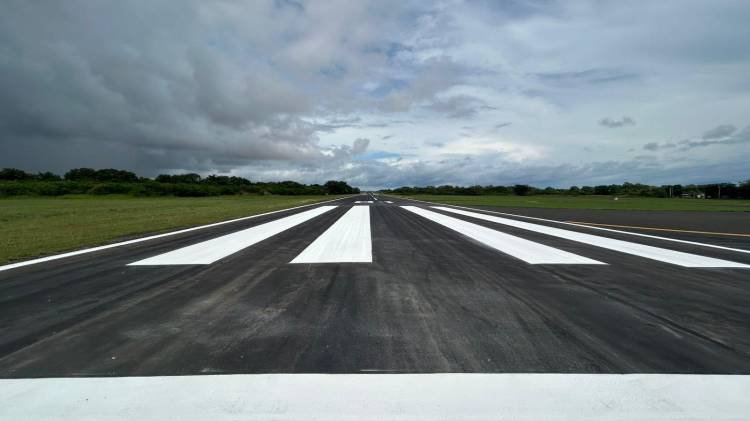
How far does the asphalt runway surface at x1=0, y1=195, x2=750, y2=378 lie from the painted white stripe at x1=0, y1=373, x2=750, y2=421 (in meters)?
0.12

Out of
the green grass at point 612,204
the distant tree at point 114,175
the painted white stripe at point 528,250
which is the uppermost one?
the distant tree at point 114,175

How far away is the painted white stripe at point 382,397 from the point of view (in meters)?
Answer: 1.91

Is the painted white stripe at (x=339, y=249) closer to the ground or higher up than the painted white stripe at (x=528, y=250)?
closer to the ground

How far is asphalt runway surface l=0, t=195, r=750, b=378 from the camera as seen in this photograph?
2457 millimetres

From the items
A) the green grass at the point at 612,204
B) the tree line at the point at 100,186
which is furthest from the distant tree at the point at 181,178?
the green grass at the point at 612,204

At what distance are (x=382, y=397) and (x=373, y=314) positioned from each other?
132 cm

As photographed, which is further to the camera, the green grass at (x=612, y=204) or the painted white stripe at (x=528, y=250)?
the green grass at (x=612, y=204)

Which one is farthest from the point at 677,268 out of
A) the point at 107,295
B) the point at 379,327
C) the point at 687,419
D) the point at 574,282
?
the point at 107,295

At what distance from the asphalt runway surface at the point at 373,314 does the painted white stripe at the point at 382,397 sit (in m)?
0.12

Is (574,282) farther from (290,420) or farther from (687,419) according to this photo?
(290,420)

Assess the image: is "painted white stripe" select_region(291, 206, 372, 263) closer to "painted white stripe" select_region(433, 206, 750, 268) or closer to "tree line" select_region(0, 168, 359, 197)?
"painted white stripe" select_region(433, 206, 750, 268)

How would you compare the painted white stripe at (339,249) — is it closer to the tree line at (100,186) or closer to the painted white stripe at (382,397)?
the painted white stripe at (382,397)

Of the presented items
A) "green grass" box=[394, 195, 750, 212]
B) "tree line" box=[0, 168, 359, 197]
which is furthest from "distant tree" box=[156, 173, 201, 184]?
"green grass" box=[394, 195, 750, 212]

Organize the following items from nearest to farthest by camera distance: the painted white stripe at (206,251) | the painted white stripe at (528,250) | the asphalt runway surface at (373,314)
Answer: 1. the asphalt runway surface at (373,314)
2. the painted white stripe at (206,251)
3. the painted white stripe at (528,250)
